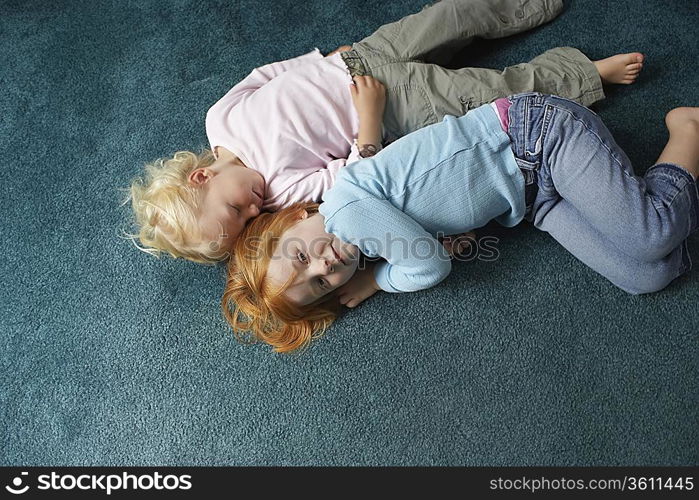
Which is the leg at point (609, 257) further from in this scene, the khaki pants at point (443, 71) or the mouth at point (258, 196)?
the mouth at point (258, 196)

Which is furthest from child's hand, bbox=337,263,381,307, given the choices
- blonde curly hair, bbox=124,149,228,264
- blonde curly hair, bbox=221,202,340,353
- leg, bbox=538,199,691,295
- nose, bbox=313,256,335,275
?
leg, bbox=538,199,691,295

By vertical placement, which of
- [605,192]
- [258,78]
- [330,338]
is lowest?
[330,338]

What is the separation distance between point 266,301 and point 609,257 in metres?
0.61

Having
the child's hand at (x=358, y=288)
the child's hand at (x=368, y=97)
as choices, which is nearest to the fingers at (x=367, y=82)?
the child's hand at (x=368, y=97)

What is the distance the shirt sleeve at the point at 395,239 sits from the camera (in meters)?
1.01

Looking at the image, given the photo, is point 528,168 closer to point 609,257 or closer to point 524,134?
point 524,134

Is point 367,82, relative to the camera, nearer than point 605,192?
No

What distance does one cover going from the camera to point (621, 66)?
1.20 metres

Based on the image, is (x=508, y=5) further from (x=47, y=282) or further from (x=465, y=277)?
(x=47, y=282)

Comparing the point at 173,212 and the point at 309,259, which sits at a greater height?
the point at 173,212

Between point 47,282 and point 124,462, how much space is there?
1.32ft

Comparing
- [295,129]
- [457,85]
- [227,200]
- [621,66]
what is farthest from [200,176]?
[621,66]

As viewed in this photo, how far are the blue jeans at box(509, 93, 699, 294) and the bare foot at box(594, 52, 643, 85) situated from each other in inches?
8.0

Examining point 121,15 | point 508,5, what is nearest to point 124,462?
point 121,15
